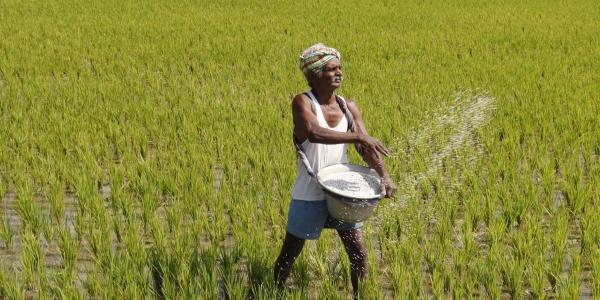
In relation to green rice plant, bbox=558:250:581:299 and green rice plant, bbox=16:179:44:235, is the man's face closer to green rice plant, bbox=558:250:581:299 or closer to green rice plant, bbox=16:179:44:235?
green rice plant, bbox=558:250:581:299

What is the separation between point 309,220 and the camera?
2650 mm

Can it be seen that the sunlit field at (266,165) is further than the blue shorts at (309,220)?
Yes

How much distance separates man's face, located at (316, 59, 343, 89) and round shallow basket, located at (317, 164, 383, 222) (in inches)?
11.4

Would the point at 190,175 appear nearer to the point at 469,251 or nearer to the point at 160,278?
the point at 160,278

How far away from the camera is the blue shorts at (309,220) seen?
2.65 metres

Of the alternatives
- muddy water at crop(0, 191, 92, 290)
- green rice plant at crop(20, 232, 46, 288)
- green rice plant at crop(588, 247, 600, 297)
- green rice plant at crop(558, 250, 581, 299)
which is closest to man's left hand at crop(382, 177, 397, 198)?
green rice plant at crop(558, 250, 581, 299)

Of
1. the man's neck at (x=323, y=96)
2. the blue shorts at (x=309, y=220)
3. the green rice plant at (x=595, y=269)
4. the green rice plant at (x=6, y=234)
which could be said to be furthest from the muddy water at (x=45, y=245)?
the green rice plant at (x=595, y=269)

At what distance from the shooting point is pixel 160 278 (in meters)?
3.13

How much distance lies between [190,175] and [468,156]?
185cm

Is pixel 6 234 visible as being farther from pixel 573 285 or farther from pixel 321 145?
pixel 573 285

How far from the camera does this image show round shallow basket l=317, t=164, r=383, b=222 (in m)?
2.46

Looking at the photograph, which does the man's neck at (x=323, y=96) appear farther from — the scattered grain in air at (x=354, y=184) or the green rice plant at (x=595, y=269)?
the green rice plant at (x=595, y=269)

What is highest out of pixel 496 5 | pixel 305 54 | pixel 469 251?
pixel 305 54

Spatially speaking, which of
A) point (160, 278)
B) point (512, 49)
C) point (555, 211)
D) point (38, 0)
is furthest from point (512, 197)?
point (38, 0)
